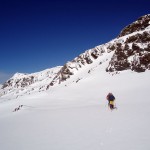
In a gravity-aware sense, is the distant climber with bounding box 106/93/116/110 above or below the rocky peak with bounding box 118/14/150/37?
below

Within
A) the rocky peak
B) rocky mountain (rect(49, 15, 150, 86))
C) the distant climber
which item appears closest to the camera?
the distant climber

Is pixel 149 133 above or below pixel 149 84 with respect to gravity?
below

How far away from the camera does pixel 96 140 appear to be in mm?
7754

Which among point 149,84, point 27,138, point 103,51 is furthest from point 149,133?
point 103,51

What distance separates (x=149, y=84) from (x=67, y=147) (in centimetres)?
1787

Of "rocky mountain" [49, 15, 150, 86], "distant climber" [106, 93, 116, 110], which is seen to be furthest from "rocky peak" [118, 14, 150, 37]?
"distant climber" [106, 93, 116, 110]

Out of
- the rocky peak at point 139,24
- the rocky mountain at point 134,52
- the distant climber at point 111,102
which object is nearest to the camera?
the distant climber at point 111,102

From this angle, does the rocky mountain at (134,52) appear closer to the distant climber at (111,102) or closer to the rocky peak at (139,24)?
the rocky peak at (139,24)

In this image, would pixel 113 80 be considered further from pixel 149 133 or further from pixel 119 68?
pixel 149 133

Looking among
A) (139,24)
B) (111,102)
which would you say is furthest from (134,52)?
(111,102)

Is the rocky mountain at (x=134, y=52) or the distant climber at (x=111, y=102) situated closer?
the distant climber at (x=111, y=102)

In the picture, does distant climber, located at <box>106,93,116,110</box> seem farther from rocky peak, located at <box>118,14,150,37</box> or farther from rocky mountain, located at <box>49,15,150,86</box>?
rocky peak, located at <box>118,14,150,37</box>

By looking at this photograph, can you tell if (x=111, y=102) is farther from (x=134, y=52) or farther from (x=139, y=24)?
(x=139, y=24)

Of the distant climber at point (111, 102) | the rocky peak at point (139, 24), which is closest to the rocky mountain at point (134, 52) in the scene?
the rocky peak at point (139, 24)
